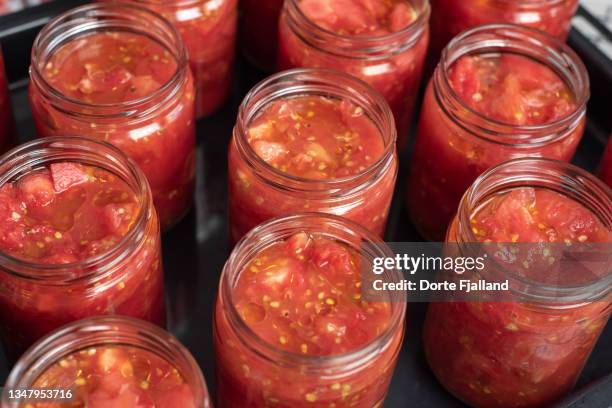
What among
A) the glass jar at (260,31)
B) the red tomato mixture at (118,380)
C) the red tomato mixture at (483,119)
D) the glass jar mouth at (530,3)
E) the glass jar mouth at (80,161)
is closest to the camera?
the red tomato mixture at (118,380)

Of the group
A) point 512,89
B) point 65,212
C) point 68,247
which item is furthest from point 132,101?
point 512,89

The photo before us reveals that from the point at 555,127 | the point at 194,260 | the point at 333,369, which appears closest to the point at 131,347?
the point at 333,369

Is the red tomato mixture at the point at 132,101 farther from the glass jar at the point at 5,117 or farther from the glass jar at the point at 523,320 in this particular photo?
the glass jar at the point at 523,320

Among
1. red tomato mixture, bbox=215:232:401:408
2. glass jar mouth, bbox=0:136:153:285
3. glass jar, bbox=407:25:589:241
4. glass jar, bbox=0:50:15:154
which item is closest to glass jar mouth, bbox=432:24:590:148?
glass jar, bbox=407:25:589:241

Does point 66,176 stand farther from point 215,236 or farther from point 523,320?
point 523,320

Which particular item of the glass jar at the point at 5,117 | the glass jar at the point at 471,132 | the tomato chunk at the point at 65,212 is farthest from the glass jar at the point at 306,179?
the glass jar at the point at 5,117

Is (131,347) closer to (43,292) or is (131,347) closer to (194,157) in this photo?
(43,292)
